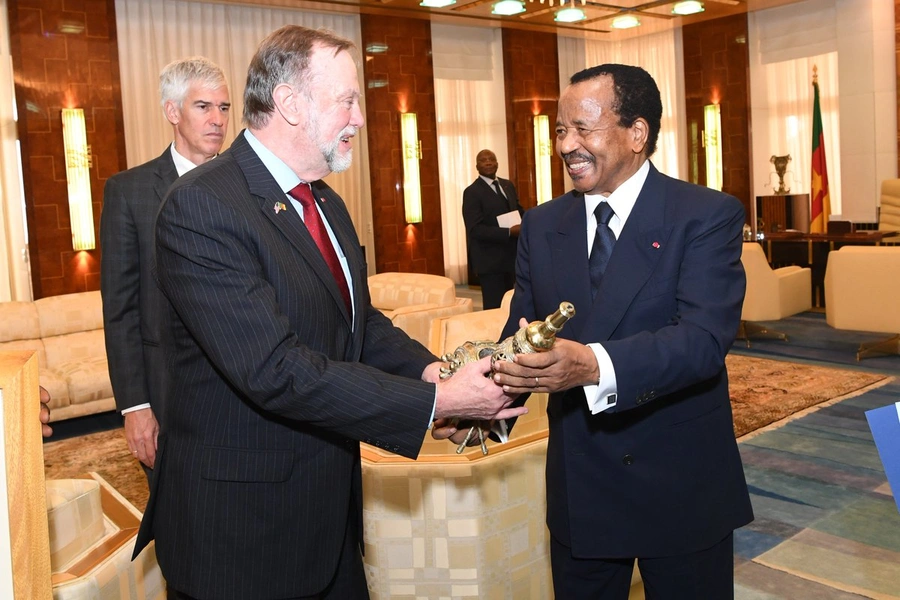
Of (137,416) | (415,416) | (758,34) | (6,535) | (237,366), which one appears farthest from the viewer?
(758,34)

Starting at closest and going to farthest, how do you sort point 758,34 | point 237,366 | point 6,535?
point 6,535, point 237,366, point 758,34

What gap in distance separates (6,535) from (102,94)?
10.2 meters

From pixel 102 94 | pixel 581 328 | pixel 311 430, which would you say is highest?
pixel 102 94

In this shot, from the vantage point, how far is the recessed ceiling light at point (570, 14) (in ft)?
36.2

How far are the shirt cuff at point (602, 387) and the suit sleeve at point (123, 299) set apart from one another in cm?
143

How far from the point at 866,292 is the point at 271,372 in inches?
251

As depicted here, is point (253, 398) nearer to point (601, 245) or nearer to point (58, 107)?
point (601, 245)

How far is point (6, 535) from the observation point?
1099 millimetres

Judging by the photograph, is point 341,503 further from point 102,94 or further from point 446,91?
point 446,91

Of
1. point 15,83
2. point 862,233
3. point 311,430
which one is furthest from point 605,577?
point 15,83

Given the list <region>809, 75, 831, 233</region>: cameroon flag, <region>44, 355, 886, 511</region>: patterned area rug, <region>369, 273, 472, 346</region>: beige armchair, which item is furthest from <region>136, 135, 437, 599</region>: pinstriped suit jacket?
<region>809, 75, 831, 233</region>: cameroon flag

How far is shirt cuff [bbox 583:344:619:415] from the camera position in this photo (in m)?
1.74

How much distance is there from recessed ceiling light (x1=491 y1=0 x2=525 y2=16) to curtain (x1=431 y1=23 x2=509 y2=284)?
237 centimetres

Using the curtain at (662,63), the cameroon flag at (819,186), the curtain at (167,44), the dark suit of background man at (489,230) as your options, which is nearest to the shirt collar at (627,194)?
the dark suit of background man at (489,230)
